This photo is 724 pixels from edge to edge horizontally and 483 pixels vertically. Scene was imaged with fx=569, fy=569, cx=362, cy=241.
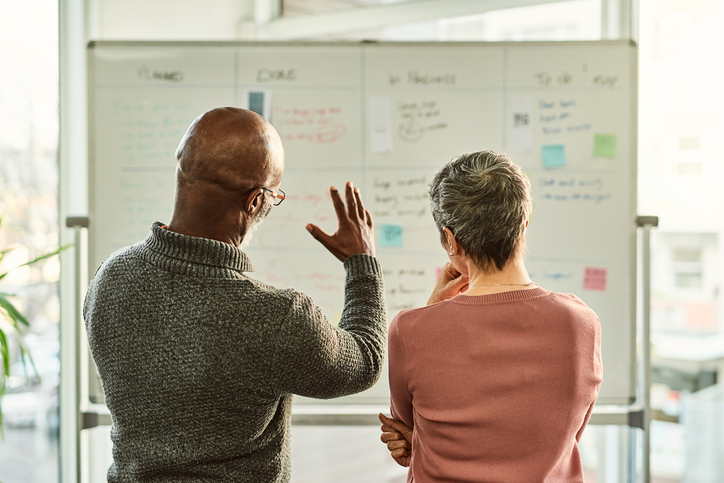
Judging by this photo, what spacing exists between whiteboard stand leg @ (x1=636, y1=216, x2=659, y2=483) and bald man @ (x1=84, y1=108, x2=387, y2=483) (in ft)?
3.65

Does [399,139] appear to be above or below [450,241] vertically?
above

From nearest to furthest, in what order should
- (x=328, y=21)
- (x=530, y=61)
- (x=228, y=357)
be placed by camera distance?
(x=228, y=357), (x=530, y=61), (x=328, y=21)

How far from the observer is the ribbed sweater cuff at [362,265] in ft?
3.88

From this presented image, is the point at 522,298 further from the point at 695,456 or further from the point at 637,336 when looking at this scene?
the point at 695,456

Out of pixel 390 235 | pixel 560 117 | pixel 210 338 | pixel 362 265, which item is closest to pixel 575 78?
pixel 560 117

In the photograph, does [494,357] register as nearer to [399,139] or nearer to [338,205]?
[338,205]

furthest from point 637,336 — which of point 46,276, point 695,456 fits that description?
point 46,276

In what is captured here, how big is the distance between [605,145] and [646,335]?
0.61 m

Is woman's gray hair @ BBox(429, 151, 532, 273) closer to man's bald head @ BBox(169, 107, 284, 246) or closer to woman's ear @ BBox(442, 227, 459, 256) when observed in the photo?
woman's ear @ BBox(442, 227, 459, 256)

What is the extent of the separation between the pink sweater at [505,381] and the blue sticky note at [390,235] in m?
0.80

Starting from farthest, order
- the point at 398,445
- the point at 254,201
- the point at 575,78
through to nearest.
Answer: the point at 575,78 → the point at 398,445 → the point at 254,201

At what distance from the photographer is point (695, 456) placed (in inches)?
88.4

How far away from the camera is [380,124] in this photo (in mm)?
1809

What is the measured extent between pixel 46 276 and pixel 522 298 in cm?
194
